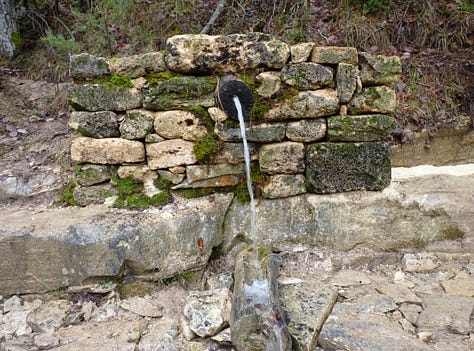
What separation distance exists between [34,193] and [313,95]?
218 centimetres

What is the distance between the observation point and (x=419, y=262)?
8.46 ft

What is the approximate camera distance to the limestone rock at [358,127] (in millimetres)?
2547

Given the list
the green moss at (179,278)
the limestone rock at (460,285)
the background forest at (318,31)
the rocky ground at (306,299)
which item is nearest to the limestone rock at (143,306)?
the rocky ground at (306,299)

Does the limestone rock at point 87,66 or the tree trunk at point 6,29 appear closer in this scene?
the limestone rock at point 87,66

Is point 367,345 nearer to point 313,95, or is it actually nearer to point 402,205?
point 402,205

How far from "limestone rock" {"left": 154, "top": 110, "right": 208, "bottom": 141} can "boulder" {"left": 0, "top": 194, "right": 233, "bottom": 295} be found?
0.53 meters

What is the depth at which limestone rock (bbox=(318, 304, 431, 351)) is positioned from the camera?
1.88m

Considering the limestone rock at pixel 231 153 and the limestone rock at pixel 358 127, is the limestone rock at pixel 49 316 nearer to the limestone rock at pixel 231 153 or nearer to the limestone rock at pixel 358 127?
the limestone rock at pixel 231 153

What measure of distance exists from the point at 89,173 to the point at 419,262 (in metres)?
2.45

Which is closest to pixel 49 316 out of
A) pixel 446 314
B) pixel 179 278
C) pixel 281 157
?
pixel 179 278

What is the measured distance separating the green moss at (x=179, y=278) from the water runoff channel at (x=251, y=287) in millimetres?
350

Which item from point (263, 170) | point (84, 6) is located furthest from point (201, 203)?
point (84, 6)

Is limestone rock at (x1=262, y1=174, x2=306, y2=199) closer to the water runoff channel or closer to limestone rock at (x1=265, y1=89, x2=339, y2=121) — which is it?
the water runoff channel

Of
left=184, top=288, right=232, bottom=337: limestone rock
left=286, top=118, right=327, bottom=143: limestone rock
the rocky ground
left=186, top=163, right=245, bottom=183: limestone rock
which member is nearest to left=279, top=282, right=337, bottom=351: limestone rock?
the rocky ground
